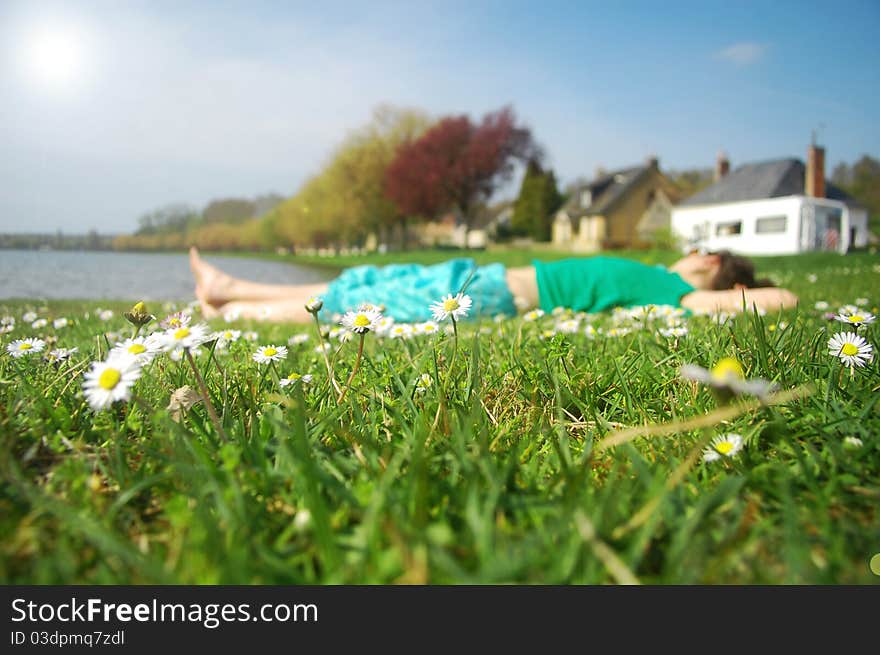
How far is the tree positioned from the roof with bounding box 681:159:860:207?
15.3 metres

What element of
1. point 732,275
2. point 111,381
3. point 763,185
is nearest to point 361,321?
point 111,381

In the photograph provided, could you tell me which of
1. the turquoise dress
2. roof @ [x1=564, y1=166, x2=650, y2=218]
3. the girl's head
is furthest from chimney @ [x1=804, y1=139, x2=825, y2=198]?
the turquoise dress

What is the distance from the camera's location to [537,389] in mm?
1255

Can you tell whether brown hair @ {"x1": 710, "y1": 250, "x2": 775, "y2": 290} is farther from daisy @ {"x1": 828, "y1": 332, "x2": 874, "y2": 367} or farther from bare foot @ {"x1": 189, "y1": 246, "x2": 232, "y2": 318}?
bare foot @ {"x1": 189, "y1": 246, "x2": 232, "y2": 318}

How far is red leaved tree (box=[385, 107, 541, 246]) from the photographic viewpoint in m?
34.8

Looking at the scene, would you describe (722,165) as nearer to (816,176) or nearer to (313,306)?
(816,176)

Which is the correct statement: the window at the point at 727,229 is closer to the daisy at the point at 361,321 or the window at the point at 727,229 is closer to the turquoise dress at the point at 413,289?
the turquoise dress at the point at 413,289

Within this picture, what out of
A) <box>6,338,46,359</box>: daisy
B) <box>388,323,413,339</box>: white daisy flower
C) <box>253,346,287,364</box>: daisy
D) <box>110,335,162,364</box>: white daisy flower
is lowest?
<box>388,323,413,339</box>: white daisy flower

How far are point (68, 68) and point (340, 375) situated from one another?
128 cm

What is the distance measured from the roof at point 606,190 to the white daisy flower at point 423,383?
39026mm

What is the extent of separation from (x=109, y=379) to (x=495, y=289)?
147 inches

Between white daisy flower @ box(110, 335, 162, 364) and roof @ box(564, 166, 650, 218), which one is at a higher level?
Result: roof @ box(564, 166, 650, 218)

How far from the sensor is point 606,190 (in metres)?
39.7

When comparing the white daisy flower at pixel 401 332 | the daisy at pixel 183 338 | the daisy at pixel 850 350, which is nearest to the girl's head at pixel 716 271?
the daisy at pixel 850 350
